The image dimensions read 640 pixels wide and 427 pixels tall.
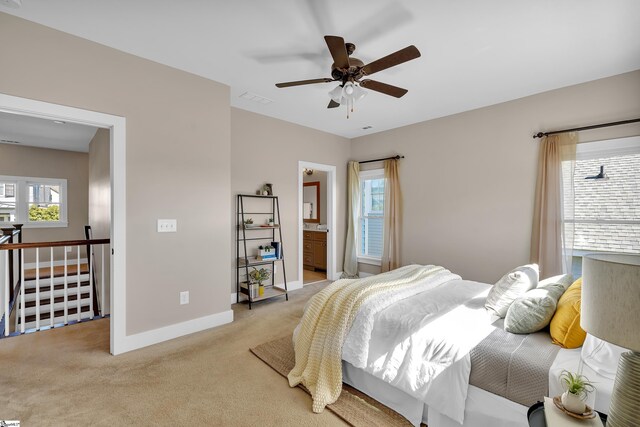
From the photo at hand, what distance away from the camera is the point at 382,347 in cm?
195

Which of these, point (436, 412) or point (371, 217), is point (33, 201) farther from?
point (436, 412)

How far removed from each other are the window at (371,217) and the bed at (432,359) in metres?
2.92

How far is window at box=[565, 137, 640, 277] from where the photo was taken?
9.84 feet

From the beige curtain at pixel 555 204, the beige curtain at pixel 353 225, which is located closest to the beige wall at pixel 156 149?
the beige curtain at pixel 353 225

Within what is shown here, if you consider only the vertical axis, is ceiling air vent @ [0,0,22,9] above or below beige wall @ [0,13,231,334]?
above

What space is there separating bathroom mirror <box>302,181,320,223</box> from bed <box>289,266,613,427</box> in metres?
4.06

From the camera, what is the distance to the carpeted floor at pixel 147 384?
187cm

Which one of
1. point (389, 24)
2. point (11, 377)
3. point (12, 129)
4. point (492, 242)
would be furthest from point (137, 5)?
point (12, 129)

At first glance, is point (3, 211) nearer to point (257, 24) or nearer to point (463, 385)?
point (257, 24)

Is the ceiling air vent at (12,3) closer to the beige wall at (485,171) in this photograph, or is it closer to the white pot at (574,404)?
the white pot at (574,404)

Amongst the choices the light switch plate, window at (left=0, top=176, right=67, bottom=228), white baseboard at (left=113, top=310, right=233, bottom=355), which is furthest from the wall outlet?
window at (left=0, top=176, right=67, bottom=228)

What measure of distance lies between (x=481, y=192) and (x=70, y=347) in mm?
5011

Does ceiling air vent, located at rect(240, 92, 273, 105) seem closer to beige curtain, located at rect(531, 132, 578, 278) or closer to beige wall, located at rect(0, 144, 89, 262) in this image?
beige curtain, located at rect(531, 132, 578, 278)

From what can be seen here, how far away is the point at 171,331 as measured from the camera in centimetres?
299
